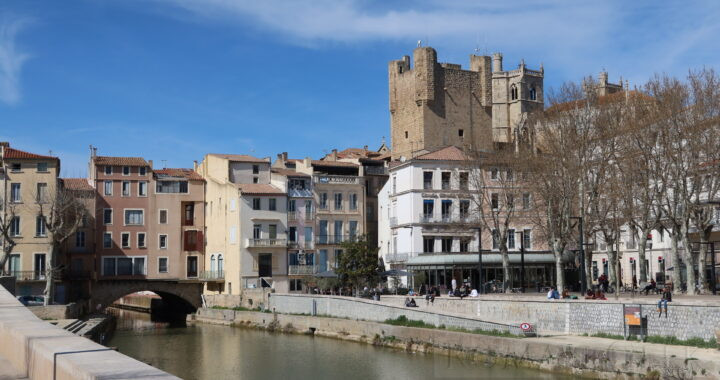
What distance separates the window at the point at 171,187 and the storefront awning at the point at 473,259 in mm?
20922

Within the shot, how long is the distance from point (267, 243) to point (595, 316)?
3266cm

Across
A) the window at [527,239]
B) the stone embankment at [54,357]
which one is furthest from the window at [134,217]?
the stone embankment at [54,357]

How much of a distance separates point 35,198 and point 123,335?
39.7 feet

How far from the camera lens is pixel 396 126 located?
80.2 meters

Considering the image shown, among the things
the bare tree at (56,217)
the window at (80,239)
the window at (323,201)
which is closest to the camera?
the bare tree at (56,217)

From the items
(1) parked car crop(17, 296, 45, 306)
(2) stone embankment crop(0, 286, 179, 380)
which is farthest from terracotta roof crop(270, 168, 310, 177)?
(2) stone embankment crop(0, 286, 179, 380)

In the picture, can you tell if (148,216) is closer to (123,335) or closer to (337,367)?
(123,335)

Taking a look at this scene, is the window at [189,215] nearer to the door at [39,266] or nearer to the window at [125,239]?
the window at [125,239]

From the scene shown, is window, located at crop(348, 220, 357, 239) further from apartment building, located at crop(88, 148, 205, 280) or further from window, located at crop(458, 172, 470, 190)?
apartment building, located at crop(88, 148, 205, 280)

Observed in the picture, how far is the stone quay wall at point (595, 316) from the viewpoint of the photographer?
1072 inches

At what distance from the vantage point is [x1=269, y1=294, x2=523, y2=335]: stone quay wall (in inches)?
1412

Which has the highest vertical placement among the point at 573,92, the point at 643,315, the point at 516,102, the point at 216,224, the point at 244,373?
the point at 516,102

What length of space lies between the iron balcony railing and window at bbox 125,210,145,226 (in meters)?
9.54

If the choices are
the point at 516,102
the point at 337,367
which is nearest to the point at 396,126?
the point at 516,102
